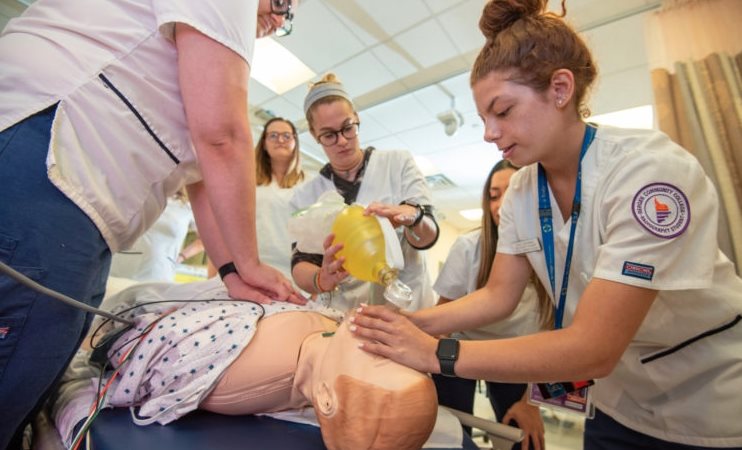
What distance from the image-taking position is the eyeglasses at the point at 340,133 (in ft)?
4.61

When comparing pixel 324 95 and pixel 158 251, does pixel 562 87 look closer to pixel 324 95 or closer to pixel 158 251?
pixel 324 95

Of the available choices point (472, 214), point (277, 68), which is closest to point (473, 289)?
point (277, 68)

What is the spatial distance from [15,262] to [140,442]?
0.38m

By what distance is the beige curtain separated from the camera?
1526 millimetres

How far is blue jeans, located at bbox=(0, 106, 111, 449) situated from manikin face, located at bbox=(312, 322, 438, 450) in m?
0.48

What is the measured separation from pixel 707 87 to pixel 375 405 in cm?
215

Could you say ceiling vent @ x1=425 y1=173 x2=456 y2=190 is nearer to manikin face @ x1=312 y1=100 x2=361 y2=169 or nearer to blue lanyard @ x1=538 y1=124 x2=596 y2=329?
manikin face @ x1=312 y1=100 x2=361 y2=169

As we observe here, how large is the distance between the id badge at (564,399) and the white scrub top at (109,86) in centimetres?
114

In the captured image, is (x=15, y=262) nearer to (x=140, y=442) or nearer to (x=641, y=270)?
(x=140, y=442)

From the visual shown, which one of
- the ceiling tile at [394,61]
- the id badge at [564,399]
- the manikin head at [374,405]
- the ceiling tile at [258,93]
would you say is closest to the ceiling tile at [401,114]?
the ceiling tile at [394,61]

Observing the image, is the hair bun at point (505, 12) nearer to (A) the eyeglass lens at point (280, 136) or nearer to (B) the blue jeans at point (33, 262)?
(B) the blue jeans at point (33, 262)

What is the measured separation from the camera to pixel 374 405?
1.96 ft

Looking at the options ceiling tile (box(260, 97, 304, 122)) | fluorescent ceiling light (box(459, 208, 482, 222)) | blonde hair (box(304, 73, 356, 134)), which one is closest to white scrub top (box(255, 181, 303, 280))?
blonde hair (box(304, 73, 356, 134))

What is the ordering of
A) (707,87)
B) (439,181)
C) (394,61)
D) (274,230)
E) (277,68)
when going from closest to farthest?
1. (707,87)
2. (274,230)
3. (394,61)
4. (277,68)
5. (439,181)
